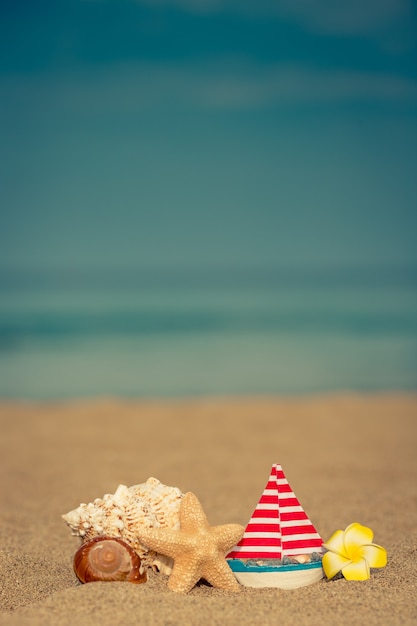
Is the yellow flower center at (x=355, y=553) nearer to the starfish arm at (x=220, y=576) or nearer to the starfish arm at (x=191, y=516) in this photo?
the starfish arm at (x=220, y=576)

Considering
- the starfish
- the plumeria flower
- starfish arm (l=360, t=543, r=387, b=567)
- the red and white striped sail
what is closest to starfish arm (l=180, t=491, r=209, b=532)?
the starfish

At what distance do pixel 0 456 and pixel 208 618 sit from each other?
5.88 metres

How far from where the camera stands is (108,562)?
4078 millimetres

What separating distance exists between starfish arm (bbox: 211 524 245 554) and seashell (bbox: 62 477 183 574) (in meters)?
0.27

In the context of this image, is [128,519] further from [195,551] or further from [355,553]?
[355,553]

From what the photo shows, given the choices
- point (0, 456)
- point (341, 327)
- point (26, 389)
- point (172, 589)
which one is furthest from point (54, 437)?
point (341, 327)

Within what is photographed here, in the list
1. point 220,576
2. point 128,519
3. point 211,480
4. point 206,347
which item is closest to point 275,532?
point 220,576

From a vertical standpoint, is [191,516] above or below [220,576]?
above

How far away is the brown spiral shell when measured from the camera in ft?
13.3

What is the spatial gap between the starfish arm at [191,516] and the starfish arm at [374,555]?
0.86m

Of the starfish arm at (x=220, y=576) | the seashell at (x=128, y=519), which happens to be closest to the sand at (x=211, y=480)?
the starfish arm at (x=220, y=576)

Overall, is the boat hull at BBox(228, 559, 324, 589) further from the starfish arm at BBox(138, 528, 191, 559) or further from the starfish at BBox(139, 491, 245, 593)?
the starfish arm at BBox(138, 528, 191, 559)

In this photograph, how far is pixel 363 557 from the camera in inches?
169

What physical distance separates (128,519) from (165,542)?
0.83ft
